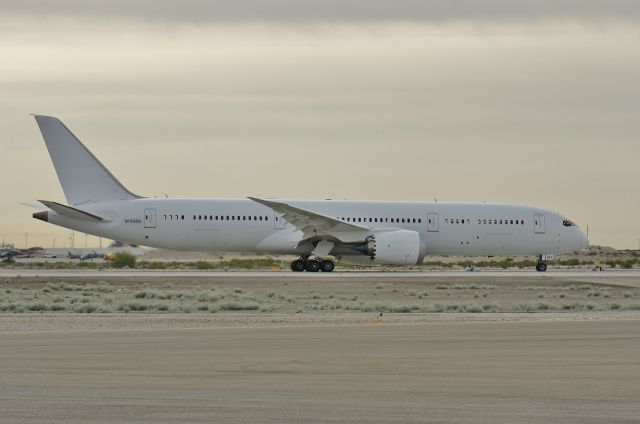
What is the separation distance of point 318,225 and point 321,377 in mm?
34929

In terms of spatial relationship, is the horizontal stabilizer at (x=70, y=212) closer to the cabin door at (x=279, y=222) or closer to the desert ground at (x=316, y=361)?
the cabin door at (x=279, y=222)

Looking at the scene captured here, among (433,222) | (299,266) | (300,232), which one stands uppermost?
(433,222)

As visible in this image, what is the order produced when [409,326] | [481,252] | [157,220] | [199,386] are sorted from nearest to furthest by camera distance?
[199,386] < [409,326] < [157,220] < [481,252]

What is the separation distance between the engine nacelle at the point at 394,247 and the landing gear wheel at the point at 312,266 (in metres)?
2.22

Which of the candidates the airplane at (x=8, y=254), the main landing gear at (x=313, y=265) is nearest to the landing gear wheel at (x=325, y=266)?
the main landing gear at (x=313, y=265)

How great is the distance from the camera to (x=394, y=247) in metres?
46.9

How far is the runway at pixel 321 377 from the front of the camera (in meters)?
9.71

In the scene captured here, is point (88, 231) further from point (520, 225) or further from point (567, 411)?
point (567, 411)

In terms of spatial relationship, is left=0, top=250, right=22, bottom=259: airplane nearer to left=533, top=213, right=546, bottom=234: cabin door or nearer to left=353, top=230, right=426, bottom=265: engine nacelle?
left=353, top=230, right=426, bottom=265: engine nacelle

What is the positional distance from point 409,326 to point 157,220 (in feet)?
94.8

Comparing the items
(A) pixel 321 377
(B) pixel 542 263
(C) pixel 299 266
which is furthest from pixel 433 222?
(A) pixel 321 377

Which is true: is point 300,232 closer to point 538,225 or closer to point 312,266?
point 312,266

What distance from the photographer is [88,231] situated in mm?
47594

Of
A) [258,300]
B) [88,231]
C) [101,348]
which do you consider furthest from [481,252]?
[101,348]
